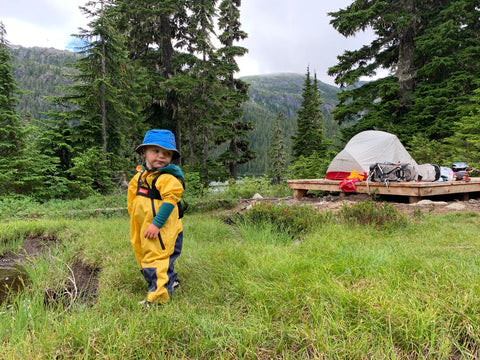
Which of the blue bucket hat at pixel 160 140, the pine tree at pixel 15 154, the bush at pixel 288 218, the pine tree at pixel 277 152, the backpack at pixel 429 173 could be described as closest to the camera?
the blue bucket hat at pixel 160 140

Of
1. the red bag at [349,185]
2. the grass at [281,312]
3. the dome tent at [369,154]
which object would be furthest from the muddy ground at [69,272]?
the dome tent at [369,154]

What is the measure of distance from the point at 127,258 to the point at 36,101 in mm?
162650

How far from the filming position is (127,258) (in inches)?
135

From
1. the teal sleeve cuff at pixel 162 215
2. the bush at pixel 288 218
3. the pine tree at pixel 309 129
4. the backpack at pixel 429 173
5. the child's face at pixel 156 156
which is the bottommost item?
the bush at pixel 288 218

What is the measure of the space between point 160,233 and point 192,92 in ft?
52.9

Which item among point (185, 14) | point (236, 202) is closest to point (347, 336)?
point (236, 202)

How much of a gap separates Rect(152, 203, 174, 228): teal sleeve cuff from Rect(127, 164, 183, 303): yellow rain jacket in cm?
6

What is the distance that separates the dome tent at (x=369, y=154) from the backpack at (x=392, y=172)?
1.56 metres

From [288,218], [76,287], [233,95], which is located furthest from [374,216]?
[233,95]

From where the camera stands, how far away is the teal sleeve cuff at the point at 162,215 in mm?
2281

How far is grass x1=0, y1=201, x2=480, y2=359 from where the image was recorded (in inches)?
58.4

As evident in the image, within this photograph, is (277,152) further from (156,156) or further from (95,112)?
(156,156)

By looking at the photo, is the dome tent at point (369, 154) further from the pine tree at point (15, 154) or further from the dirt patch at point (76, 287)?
the pine tree at point (15, 154)

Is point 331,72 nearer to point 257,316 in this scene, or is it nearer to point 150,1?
point 150,1
